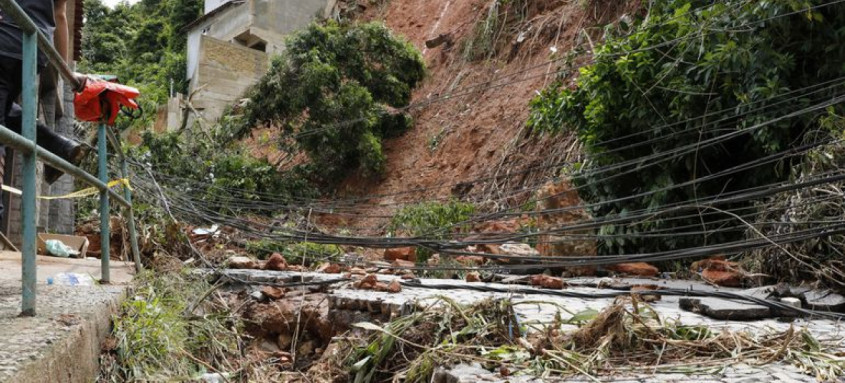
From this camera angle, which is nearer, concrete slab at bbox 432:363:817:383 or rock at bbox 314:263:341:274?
concrete slab at bbox 432:363:817:383

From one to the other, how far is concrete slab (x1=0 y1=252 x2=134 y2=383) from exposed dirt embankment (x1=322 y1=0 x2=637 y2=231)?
7.20 m

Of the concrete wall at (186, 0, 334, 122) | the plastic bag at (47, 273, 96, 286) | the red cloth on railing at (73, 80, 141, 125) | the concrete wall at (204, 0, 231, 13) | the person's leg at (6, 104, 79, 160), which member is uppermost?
the concrete wall at (204, 0, 231, 13)

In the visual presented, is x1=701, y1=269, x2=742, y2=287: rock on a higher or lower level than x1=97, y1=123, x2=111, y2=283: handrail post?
lower

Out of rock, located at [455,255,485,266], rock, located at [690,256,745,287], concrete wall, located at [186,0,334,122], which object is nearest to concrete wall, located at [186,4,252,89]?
concrete wall, located at [186,0,334,122]

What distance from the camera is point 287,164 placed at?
16.4 metres

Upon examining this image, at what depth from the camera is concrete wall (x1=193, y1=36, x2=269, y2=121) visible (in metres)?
20.0

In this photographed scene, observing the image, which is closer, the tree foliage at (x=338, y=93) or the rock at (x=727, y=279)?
the rock at (x=727, y=279)

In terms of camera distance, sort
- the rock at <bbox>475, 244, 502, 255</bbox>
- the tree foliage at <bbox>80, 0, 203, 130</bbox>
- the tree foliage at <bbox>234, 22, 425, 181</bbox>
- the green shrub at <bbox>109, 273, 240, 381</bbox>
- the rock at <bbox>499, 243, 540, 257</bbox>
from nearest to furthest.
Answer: the green shrub at <bbox>109, 273, 240, 381</bbox> < the rock at <bbox>499, 243, 540, 257</bbox> < the rock at <bbox>475, 244, 502, 255</bbox> < the tree foliage at <bbox>234, 22, 425, 181</bbox> < the tree foliage at <bbox>80, 0, 203, 130</bbox>

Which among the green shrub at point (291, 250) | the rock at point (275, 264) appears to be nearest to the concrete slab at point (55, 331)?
the rock at point (275, 264)

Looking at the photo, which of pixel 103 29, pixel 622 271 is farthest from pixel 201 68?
pixel 622 271

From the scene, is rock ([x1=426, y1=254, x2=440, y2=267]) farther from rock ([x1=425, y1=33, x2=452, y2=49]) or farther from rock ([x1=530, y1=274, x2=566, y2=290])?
rock ([x1=425, y1=33, x2=452, y2=49])

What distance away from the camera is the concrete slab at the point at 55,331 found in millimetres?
1721

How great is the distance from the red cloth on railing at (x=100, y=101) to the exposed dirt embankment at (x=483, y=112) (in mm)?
6473

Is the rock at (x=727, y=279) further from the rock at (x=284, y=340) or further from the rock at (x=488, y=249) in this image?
the rock at (x=284, y=340)
